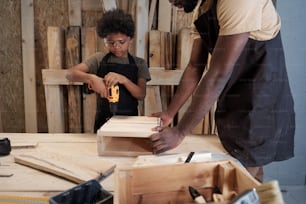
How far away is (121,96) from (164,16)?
0.67m

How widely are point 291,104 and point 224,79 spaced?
11.9 inches

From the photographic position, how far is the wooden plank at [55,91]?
1.62 meters

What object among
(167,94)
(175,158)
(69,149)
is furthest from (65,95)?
(175,158)

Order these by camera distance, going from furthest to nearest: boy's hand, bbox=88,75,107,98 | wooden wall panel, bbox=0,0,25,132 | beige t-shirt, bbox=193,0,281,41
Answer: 1. wooden wall panel, bbox=0,0,25,132
2. boy's hand, bbox=88,75,107,98
3. beige t-shirt, bbox=193,0,281,41

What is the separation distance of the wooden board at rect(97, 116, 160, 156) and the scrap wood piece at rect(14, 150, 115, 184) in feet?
0.27

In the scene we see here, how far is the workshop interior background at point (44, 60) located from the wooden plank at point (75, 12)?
0.01 m

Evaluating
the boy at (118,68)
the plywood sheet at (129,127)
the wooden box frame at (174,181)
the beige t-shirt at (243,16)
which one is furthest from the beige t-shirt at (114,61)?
the wooden box frame at (174,181)

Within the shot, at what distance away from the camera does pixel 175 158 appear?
716mm

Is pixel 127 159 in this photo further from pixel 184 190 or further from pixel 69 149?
pixel 184 190

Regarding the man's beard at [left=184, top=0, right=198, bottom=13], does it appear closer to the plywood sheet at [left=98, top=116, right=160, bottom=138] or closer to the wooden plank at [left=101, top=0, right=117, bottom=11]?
the plywood sheet at [left=98, top=116, right=160, bottom=138]

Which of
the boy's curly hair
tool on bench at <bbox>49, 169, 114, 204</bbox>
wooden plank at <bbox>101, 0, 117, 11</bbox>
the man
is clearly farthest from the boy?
tool on bench at <bbox>49, 169, 114, 204</bbox>

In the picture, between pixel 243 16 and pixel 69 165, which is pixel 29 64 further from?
pixel 243 16

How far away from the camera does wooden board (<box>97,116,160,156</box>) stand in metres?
0.83

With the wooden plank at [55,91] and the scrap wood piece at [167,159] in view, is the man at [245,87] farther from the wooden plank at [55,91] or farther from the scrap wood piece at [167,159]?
the wooden plank at [55,91]
